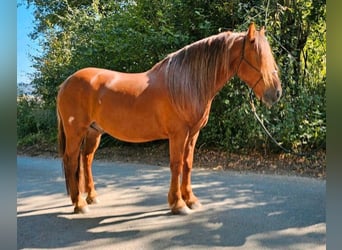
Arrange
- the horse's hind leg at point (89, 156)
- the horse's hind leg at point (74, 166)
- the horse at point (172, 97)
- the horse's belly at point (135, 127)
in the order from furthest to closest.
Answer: the horse's hind leg at point (89, 156)
the horse's hind leg at point (74, 166)
the horse's belly at point (135, 127)
the horse at point (172, 97)

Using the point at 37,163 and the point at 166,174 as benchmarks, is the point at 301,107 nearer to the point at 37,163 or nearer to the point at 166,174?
the point at 166,174

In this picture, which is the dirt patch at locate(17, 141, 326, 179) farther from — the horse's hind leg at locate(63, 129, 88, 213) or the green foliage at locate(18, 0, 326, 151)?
the horse's hind leg at locate(63, 129, 88, 213)

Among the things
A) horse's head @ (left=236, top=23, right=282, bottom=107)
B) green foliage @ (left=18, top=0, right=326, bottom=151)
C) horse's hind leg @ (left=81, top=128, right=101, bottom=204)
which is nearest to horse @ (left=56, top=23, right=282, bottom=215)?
horse's head @ (left=236, top=23, right=282, bottom=107)

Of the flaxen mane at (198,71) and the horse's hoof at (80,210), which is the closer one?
the flaxen mane at (198,71)

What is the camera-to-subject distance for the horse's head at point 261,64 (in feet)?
6.19

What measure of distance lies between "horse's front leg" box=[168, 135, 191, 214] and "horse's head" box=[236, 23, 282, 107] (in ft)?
1.85

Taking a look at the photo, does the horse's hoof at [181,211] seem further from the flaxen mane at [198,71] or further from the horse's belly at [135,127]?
the flaxen mane at [198,71]

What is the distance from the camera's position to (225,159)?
395 cm

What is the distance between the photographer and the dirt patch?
3537mm

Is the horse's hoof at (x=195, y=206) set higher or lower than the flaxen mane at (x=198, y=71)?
lower

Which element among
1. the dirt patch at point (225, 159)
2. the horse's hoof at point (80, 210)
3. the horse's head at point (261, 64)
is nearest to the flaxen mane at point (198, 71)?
the horse's head at point (261, 64)

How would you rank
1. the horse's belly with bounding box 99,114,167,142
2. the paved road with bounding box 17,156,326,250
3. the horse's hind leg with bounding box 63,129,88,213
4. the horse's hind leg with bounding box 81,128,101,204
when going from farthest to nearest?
the horse's hind leg with bounding box 81,128,101,204 < the horse's hind leg with bounding box 63,129,88,213 < the horse's belly with bounding box 99,114,167,142 < the paved road with bounding box 17,156,326,250

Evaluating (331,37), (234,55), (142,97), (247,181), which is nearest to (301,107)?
(247,181)

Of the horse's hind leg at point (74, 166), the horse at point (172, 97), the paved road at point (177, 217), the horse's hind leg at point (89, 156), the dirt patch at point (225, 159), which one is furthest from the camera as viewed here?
the dirt patch at point (225, 159)
